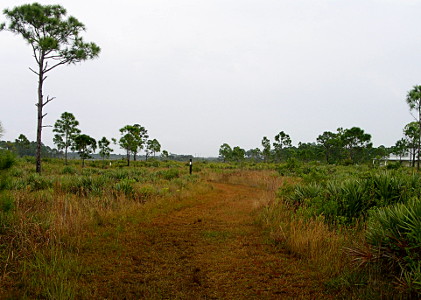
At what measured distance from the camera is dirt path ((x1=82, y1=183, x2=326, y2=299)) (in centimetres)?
341

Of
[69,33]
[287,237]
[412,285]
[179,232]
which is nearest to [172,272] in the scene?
[179,232]

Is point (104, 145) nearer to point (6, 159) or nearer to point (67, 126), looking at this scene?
point (67, 126)

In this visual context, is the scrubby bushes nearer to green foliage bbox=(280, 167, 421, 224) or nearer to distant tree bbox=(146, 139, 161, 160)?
Result: green foliage bbox=(280, 167, 421, 224)

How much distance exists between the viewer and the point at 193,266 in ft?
13.8

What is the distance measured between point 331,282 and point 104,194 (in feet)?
25.7

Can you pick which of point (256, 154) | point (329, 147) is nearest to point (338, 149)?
point (329, 147)

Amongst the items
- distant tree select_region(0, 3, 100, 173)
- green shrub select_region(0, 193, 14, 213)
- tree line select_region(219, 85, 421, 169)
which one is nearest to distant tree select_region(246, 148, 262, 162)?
tree line select_region(219, 85, 421, 169)

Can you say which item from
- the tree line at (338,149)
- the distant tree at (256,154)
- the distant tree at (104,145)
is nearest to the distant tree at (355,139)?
the tree line at (338,149)

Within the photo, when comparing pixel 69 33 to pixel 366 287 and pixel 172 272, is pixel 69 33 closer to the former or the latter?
pixel 172 272

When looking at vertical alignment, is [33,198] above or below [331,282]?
above

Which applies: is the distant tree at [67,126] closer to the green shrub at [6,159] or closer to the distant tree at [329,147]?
the green shrub at [6,159]

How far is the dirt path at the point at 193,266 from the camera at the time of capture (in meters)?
3.41

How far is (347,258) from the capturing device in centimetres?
409

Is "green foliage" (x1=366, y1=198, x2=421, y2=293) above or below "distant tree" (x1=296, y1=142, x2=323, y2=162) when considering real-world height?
below
